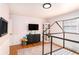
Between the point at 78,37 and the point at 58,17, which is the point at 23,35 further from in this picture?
the point at 78,37

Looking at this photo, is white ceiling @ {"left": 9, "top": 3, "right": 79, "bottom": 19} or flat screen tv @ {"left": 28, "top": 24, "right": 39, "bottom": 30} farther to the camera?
flat screen tv @ {"left": 28, "top": 24, "right": 39, "bottom": 30}

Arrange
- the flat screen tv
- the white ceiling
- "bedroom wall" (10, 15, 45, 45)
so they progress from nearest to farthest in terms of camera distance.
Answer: the white ceiling
"bedroom wall" (10, 15, 45, 45)
the flat screen tv

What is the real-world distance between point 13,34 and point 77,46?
3382mm

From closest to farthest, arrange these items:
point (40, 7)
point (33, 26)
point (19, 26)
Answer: point (40, 7), point (19, 26), point (33, 26)

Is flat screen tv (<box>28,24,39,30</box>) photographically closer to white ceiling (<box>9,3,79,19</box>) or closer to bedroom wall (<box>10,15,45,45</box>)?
bedroom wall (<box>10,15,45,45</box>)

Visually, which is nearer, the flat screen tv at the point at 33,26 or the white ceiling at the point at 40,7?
the white ceiling at the point at 40,7

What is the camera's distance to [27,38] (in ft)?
17.3

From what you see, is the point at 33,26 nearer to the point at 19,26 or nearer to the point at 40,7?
the point at 19,26

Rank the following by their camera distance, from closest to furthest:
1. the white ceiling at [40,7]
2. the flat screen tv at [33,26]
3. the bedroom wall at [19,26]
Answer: the white ceiling at [40,7] → the bedroom wall at [19,26] → the flat screen tv at [33,26]

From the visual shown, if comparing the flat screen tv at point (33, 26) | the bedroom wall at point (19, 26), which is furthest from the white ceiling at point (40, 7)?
the flat screen tv at point (33, 26)

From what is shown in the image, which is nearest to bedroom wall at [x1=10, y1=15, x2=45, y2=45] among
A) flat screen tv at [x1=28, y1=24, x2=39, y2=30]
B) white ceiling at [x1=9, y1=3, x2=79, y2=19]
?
flat screen tv at [x1=28, y1=24, x2=39, y2=30]

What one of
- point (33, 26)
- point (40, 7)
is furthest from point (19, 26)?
point (40, 7)

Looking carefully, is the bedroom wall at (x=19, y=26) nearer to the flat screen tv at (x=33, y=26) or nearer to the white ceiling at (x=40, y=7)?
the flat screen tv at (x=33, y=26)
